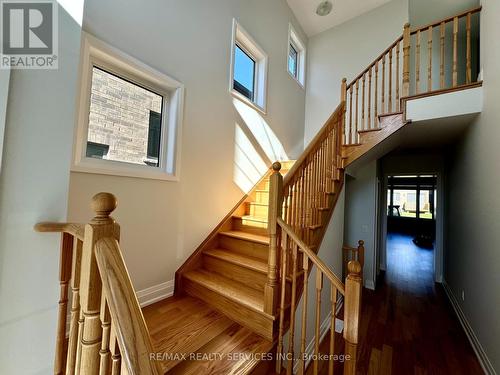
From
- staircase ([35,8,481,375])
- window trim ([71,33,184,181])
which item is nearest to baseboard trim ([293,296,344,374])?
staircase ([35,8,481,375])

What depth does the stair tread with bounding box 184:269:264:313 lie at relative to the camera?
5.66 feet

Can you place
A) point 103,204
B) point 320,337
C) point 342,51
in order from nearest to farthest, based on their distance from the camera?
1. point 103,204
2. point 320,337
3. point 342,51

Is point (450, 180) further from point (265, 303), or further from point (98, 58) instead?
point (98, 58)

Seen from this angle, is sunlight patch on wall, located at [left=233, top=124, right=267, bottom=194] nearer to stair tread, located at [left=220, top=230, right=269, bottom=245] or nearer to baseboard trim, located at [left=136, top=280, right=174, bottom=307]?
stair tread, located at [left=220, top=230, right=269, bottom=245]

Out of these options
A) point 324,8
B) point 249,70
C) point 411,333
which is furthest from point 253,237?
point 324,8

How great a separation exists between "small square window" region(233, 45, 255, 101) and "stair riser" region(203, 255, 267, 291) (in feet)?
7.81

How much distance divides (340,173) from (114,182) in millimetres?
2594

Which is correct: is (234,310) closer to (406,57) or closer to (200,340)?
(200,340)

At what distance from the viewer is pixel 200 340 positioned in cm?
152

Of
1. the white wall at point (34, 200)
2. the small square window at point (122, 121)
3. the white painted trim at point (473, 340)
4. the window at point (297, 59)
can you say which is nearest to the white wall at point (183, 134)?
the small square window at point (122, 121)

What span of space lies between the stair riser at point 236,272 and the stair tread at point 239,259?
0.15ft

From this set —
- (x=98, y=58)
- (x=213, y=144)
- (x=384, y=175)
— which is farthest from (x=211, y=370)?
(x=384, y=175)

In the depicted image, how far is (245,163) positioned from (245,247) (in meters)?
1.23

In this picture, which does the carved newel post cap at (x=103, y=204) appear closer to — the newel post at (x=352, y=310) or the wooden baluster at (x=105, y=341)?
the wooden baluster at (x=105, y=341)
